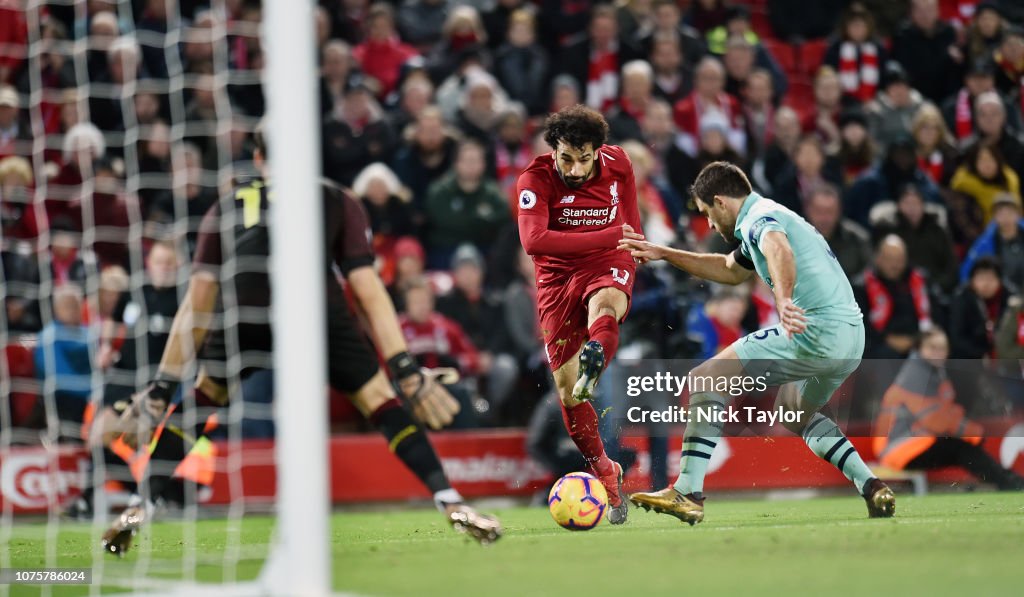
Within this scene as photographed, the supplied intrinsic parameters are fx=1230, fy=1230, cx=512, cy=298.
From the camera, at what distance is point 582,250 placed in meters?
5.26

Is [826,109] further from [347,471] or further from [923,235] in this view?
[347,471]

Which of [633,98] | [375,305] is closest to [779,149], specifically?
[633,98]

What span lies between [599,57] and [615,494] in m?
5.88

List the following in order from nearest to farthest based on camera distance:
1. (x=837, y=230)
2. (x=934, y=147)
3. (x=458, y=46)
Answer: (x=837, y=230), (x=934, y=147), (x=458, y=46)

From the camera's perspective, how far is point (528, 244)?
205 inches

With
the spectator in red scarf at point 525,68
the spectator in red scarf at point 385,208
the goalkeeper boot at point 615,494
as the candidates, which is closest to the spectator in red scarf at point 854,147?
the spectator in red scarf at point 525,68

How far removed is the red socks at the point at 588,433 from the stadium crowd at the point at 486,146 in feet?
6.22

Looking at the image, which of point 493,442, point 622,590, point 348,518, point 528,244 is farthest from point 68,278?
point 622,590

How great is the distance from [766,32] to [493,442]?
511cm

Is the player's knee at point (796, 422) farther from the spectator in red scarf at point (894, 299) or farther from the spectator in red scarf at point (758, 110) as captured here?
the spectator in red scarf at point (758, 110)

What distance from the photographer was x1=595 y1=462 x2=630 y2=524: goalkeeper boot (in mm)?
5339

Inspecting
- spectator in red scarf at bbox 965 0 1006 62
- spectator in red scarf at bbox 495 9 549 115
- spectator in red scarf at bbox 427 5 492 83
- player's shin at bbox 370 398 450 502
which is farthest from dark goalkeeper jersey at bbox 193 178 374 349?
spectator in red scarf at bbox 965 0 1006 62

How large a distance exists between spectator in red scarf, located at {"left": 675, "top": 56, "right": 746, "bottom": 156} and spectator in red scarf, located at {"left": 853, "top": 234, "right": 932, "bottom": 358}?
66.9 inches

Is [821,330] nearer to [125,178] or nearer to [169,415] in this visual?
[169,415]
